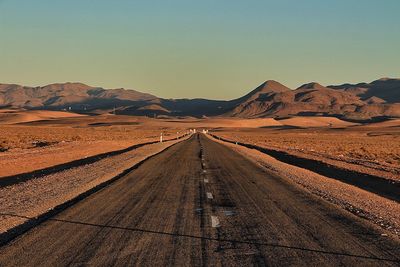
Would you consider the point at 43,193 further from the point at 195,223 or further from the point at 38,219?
the point at 195,223

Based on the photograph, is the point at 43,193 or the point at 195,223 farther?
the point at 43,193

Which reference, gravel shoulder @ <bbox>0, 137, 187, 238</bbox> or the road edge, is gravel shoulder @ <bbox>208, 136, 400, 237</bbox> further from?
gravel shoulder @ <bbox>0, 137, 187, 238</bbox>

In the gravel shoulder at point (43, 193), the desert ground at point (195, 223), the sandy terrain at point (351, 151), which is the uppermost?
the desert ground at point (195, 223)

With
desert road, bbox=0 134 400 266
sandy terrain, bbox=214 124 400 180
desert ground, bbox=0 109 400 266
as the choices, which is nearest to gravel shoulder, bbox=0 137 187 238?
desert ground, bbox=0 109 400 266

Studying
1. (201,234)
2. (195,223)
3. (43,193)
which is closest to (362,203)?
(195,223)

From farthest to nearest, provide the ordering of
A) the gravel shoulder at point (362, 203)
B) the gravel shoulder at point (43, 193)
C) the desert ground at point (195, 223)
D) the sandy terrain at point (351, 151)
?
the sandy terrain at point (351, 151)
the gravel shoulder at point (43, 193)
the gravel shoulder at point (362, 203)
the desert ground at point (195, 223)

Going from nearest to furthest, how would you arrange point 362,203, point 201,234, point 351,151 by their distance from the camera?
point 201,234
point 362,203
point 351,151

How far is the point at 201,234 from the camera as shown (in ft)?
32.6

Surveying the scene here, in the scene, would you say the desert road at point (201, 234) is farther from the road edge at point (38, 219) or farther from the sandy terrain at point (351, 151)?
the sandy terrain at point (351, 151)

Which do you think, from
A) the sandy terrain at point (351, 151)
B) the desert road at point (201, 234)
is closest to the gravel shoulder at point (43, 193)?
the desert road at point (201, 234)

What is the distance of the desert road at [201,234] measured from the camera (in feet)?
26.6

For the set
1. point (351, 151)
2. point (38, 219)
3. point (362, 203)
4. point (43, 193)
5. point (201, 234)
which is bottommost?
point (351, 151)

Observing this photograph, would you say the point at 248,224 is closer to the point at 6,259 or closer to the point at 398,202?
the point at 6,259

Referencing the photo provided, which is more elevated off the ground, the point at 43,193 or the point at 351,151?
the point at 43,193
